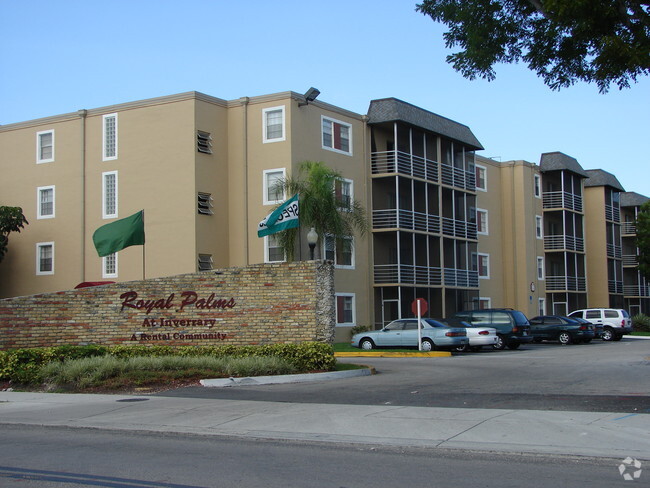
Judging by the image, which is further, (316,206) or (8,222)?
(8,222)

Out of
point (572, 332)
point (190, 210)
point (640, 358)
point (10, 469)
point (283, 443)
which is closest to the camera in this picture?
point (10, 469)

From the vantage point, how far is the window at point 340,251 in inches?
1276

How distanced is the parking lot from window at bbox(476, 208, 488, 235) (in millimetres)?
25362

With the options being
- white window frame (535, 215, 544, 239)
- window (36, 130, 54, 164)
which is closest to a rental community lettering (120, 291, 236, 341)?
window (36, 130, 54, 164)

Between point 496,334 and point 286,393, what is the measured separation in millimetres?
17809

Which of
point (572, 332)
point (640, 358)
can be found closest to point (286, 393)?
point (640, 358)

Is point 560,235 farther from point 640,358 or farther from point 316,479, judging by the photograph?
point 316,479

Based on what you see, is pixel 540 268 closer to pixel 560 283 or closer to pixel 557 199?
pixel 560 283

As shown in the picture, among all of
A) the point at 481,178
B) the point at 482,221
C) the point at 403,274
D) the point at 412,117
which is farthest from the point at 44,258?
the point at 481,178

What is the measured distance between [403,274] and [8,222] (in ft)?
63.1

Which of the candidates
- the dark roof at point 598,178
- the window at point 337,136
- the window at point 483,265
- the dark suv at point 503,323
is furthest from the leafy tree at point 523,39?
the dark roof at point 598,178

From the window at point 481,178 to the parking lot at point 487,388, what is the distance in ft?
86.0

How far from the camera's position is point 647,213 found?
57344 mm

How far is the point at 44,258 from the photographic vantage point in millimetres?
38594
